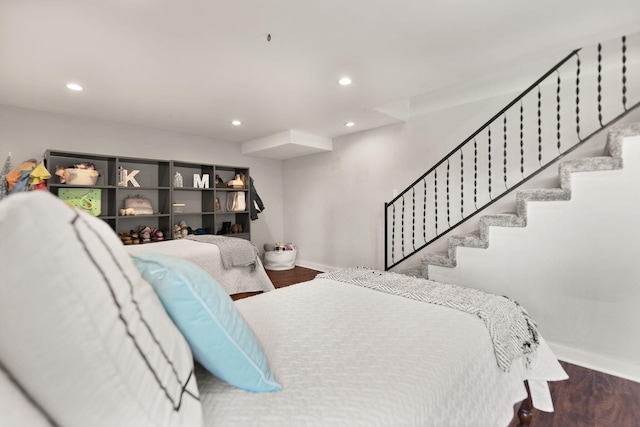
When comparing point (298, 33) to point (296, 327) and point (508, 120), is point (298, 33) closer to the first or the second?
point (296, 327)

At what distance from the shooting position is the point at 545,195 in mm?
2428

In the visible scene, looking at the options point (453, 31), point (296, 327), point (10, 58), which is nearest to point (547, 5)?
point (453, 31)

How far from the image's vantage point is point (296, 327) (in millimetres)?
1319

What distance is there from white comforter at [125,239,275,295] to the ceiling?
1655mm

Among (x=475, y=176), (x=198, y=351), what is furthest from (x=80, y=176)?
(x=475, y=176)

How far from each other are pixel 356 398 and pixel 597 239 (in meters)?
2.44

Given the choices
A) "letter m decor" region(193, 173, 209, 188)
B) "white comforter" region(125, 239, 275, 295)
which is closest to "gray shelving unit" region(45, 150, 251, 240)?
"letter m decor" region(193, 173, 209, 188)

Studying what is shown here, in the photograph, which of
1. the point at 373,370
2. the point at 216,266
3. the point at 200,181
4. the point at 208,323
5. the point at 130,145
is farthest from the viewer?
the point at 200,181

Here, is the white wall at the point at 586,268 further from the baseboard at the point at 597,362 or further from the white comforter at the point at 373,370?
the white comforter at the point at 373,370

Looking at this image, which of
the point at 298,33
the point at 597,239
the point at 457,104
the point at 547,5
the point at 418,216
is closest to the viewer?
the point at 547,5

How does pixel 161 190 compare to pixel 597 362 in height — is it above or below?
above

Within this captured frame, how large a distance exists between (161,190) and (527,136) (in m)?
4.87

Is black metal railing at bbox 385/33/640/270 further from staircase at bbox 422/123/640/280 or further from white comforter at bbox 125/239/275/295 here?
white comforter at bbox 125/239/275/295

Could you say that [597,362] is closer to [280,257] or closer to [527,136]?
[527,136]
